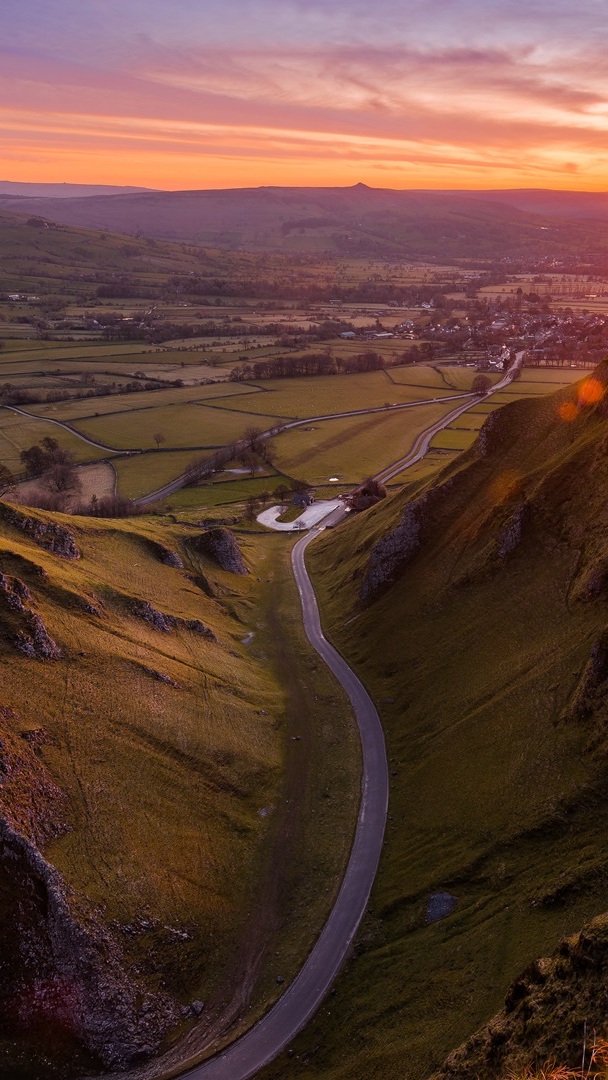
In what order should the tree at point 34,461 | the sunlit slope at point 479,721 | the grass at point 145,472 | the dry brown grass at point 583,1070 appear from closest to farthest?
the dry brown grass at point 583,1070
the sunlit slope at point 479,721
the tree at point 34,461
the grass at point 145,472

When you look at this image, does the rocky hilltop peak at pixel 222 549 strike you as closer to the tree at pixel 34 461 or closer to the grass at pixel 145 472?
the grass at pixel 145 472

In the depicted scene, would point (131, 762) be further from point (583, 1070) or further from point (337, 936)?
point (583, 1070)

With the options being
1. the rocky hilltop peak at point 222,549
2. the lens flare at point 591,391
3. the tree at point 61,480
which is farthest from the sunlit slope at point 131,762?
the tree at point 61,480

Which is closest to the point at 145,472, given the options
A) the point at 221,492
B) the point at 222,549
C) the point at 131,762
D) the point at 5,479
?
the point at 221,492

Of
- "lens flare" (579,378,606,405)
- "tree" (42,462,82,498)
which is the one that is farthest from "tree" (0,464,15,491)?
"lens flare" (579,378,606,405)

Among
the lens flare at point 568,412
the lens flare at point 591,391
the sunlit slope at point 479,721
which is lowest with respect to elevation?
the sunlit slope at point 479,721

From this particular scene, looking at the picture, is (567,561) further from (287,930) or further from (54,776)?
(54,776)

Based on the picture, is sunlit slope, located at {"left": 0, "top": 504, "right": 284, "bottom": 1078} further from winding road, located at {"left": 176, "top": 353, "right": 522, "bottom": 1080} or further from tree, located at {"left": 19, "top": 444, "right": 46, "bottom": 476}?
tree, located at {"left": 19, "top": 444, "right": 46, "bottom": 476}
